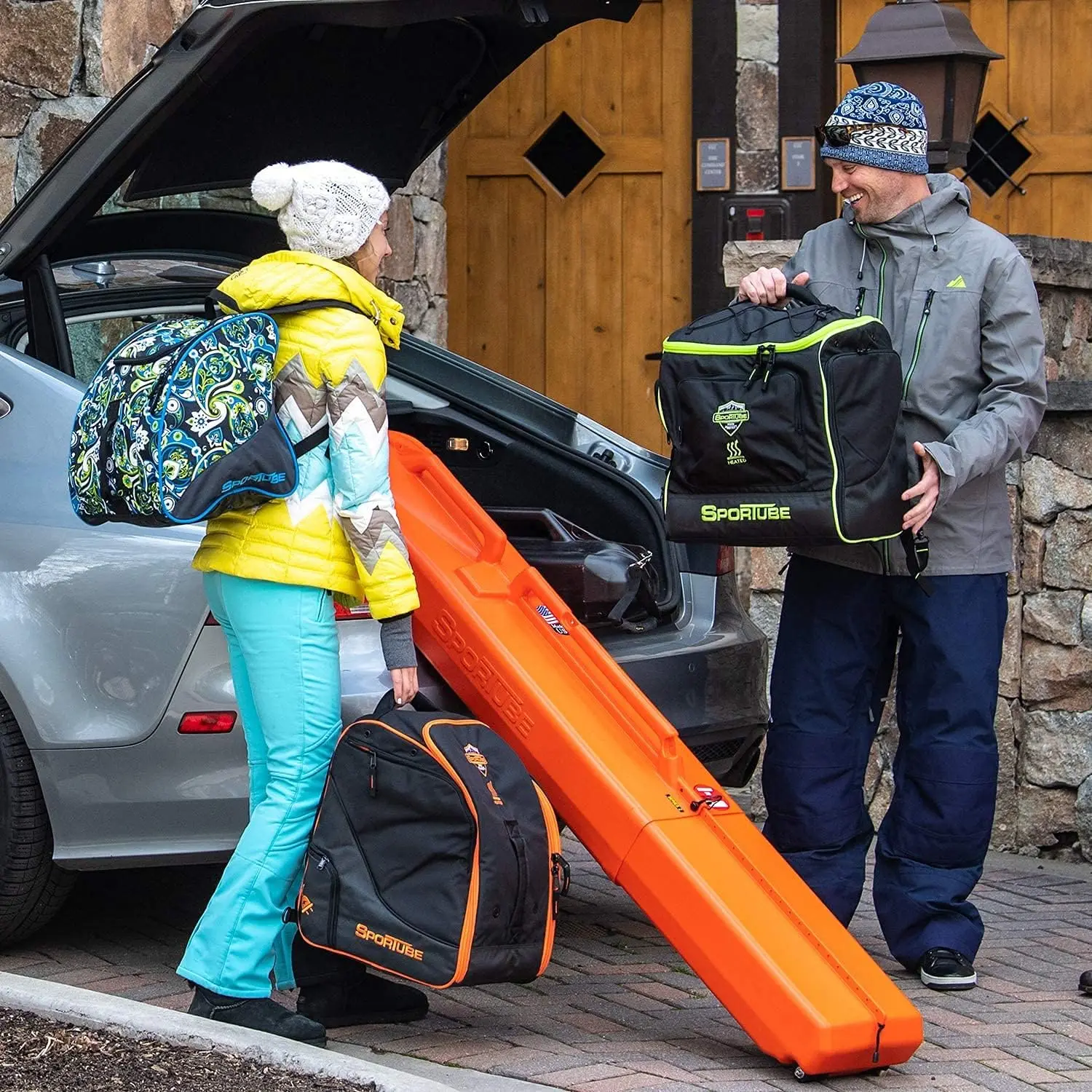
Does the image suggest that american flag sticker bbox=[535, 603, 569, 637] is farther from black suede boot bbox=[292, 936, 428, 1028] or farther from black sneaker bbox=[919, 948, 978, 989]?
black sneaker bbox=[919, 948, 978, 989]

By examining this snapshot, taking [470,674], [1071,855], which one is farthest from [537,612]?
[1071,855]

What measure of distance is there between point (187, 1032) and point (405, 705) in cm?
69

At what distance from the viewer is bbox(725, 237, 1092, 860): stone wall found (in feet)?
17.3

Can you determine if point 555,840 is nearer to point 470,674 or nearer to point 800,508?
point 470,674

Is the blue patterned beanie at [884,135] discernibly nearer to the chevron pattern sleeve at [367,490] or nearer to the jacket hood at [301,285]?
the jacket hood at [301,285]

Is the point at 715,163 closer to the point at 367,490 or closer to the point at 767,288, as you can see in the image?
the point at 767,288

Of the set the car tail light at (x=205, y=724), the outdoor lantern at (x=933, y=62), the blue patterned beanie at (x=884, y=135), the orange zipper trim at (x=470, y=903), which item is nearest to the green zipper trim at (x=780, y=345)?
the blue patterned beanie at (x=884, y=135)

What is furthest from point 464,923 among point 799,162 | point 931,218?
point 799,162

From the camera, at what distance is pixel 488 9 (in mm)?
3828

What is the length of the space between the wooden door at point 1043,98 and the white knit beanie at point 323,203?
411cm

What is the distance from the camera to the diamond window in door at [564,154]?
7.47 m

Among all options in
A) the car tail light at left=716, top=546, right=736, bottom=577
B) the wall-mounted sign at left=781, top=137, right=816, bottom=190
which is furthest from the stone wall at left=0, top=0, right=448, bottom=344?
the car tail light at left=716, top=546, right=736, bottom=577

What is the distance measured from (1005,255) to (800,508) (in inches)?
30.2

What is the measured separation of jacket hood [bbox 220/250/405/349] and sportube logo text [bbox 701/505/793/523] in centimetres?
80
